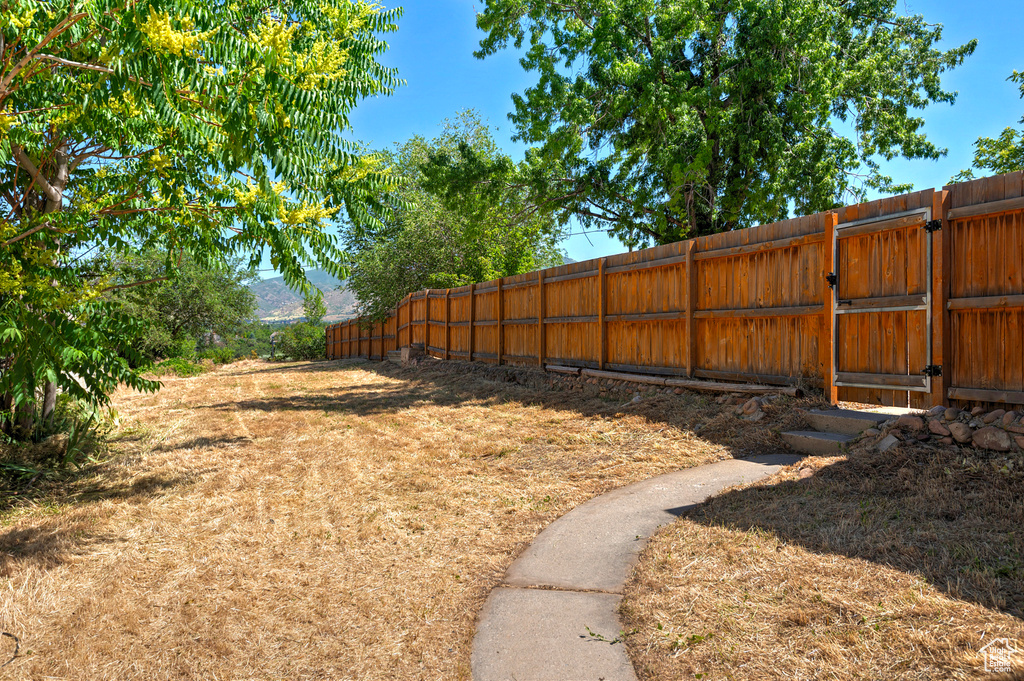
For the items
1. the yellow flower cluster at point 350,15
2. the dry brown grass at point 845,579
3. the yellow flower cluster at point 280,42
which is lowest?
the dry brown grass at point 845,579

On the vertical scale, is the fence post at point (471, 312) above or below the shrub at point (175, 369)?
above

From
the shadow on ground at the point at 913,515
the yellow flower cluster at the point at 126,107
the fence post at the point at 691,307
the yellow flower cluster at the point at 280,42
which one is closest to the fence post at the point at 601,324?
the fence post at the point at 691,307

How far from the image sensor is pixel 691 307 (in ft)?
29.0

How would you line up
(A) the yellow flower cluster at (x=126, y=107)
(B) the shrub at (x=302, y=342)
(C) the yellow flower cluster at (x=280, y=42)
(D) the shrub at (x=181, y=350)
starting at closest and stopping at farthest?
(C) the yellow flower cluster at (x=280, y=42) → (A) the yellow flower cluster at (x=126, y=107) → (D) the shrub at (x=181, y=350) → (B) the shrub at (x=302, y=342)

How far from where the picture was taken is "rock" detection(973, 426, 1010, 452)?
15.7ft

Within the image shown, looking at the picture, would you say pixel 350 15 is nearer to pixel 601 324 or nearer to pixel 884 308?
pixel 884 308

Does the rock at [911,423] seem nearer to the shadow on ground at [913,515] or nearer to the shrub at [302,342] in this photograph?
the shadow on ground at [913,515]

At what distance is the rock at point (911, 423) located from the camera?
541 cm

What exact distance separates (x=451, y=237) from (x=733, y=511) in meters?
22.2

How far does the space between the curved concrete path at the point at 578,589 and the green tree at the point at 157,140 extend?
3.38m

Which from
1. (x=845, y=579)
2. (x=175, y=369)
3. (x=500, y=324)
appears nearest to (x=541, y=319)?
(x=500, y=324)

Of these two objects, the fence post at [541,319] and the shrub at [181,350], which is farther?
the shrub at [181,350]

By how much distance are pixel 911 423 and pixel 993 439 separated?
656 mm

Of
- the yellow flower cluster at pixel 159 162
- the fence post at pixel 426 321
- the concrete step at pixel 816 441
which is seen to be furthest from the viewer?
the fence post at pixel 426 321
